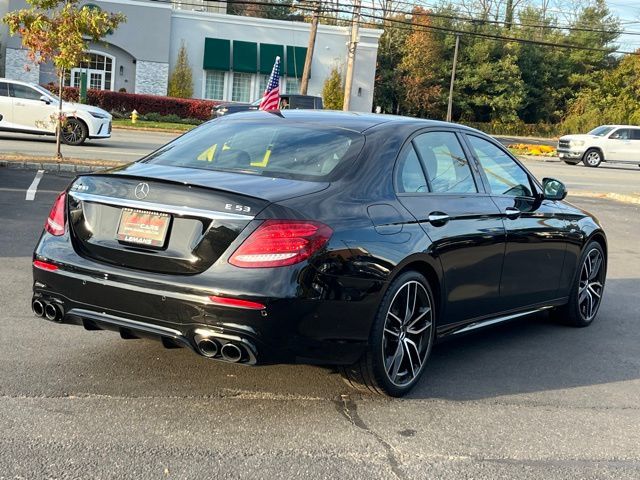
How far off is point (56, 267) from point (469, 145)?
2924 millimetres

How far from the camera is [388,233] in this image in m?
4.52

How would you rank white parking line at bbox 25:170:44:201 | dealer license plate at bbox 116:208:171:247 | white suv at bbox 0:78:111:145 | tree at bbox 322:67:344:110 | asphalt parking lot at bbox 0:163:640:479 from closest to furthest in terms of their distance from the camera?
1. asphalt parking lot at bbox 0:163:640:479
2. dealer license plate at bbox 116:208:171:247
3. white parking line at bbox 25:170:44:201
4. white suv at bbox 0:78:111:145
5. tree at bbox 322:67:344:110

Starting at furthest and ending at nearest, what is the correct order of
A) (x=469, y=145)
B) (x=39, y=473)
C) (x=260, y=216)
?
1. (x=469, y=145)
2. (x=260, y=216)
3. (x=39, y=473)

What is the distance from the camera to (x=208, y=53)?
139 feet

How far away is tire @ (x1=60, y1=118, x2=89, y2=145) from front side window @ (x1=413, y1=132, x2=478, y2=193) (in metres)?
16.3

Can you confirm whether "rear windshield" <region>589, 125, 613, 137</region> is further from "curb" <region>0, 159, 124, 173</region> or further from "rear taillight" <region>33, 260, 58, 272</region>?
"rear taillight" <region>33, 260, 58, 272</region>

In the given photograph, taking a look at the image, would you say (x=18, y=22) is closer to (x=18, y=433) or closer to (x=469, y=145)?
(x=469, y=145)

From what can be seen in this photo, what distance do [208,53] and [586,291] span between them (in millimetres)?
37881

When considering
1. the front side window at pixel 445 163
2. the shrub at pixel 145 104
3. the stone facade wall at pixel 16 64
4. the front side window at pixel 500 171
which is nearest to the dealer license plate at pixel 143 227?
the front side window at pixel 445 163

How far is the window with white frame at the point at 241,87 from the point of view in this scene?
1726 inches

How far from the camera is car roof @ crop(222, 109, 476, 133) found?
520 cm

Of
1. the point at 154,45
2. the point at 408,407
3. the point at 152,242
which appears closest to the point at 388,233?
the point at 408,407

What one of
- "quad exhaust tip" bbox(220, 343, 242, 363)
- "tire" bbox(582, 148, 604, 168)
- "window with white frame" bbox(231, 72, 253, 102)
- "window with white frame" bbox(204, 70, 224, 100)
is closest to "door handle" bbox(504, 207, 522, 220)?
"quad exhaust tip" bbox(220, 343, 242, 363)

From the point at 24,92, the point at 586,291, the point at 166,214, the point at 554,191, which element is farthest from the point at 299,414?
the point at 24,92
